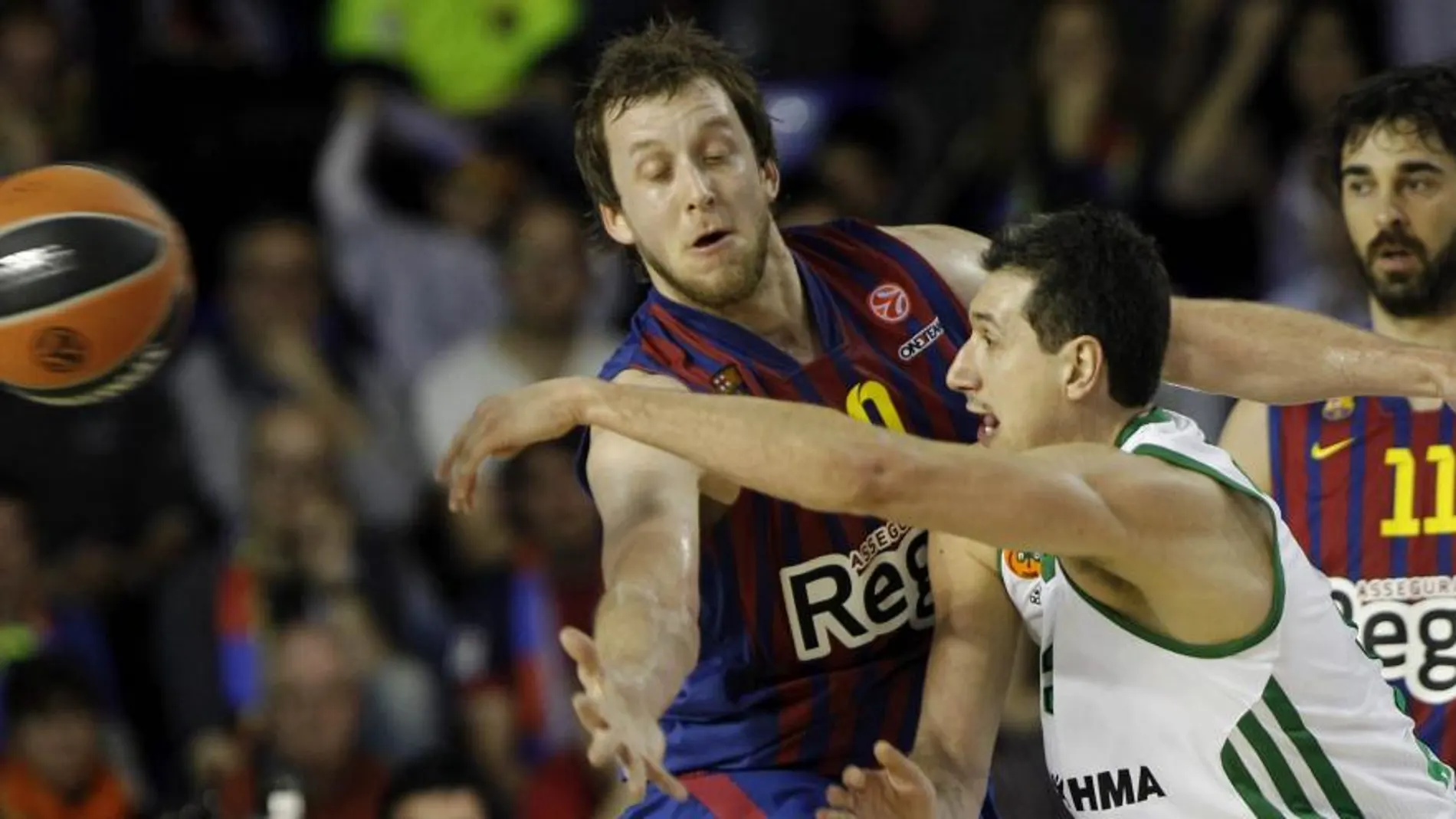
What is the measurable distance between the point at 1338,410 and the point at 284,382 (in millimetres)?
4925

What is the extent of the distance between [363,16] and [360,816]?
13.8 feet

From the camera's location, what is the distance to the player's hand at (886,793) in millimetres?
4645

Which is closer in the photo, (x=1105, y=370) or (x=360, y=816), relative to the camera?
(x=1105, y=370)

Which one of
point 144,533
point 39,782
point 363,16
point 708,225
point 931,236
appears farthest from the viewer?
point 363,16

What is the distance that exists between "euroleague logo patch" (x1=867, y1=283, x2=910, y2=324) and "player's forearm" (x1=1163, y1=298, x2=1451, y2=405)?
0.62 m

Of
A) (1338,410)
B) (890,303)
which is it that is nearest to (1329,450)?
(1338,410)

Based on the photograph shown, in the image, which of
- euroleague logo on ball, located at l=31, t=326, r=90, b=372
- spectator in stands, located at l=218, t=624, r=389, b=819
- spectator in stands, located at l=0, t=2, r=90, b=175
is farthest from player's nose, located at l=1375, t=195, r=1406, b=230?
spectator in stands, located at l=0, t=2, r=90, b=175

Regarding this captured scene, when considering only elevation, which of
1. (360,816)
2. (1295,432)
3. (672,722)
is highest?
(1295,432)

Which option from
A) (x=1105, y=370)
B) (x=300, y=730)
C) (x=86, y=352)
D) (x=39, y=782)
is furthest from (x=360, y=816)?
(x=1105, y=370)

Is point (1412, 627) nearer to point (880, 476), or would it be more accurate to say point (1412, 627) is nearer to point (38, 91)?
point (880, 476)

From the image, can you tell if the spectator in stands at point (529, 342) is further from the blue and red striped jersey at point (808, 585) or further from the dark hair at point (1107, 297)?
the dark hair at point (1107, 297)

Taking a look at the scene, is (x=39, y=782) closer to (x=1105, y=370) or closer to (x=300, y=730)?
(x=300, y=730)

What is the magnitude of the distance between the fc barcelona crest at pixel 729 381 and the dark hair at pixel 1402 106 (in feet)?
5.98

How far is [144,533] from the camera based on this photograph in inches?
374
